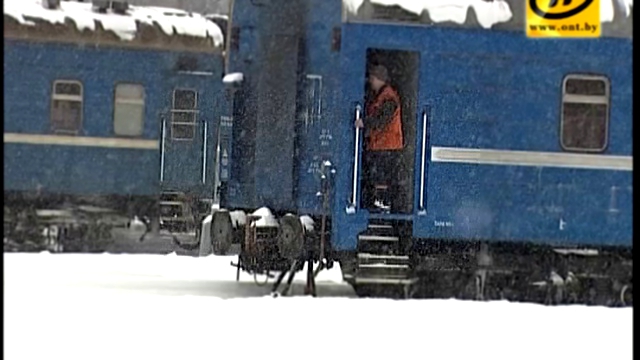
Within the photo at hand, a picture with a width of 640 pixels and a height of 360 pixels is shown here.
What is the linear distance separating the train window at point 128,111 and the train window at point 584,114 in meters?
1.50

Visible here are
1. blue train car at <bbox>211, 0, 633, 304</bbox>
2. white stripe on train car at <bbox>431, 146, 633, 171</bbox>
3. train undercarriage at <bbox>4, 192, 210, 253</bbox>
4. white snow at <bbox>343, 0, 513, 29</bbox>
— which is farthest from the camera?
train undercarriage at <bbox>4, 192, 210, 253</bbox>

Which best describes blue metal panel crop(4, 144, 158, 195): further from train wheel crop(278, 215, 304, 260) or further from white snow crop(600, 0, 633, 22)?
white snow crop(600, 0, 633, 22)

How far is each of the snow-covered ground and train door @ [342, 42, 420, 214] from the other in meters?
0.97

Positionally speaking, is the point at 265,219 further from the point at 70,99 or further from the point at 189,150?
the point at 70,99

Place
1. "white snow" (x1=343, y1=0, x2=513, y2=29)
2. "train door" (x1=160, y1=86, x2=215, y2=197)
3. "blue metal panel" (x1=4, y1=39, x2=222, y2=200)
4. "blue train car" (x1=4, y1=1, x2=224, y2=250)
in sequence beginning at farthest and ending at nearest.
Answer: "blue metal panel" (x1=4, y1=39, x2=222, y2=200), "blue train car" (x1=4, y1=1, x2=224, y2=250), "white snow" (x1=343, y1=0, x2=513, y2=29), "train door" (x1=160, y1=86, x2=215, y2=197)

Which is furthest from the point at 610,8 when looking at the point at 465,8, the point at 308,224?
the point at 308,224

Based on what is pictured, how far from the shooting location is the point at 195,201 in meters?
1.88

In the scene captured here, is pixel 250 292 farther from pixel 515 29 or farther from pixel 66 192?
pixel 66 192

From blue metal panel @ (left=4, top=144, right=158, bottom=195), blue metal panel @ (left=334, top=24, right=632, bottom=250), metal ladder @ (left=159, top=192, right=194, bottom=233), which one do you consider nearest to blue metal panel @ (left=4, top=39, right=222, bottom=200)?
blue metal panel @ (left=4, top=144, right=158, bottom=195)

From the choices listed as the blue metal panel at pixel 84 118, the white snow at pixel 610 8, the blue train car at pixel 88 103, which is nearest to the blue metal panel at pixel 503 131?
the white snow at pixel 610 8

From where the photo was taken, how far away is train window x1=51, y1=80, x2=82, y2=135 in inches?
151

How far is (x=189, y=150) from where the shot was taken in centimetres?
187

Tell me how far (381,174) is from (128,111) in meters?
2.19

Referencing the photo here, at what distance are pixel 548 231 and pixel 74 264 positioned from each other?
2.11 m
